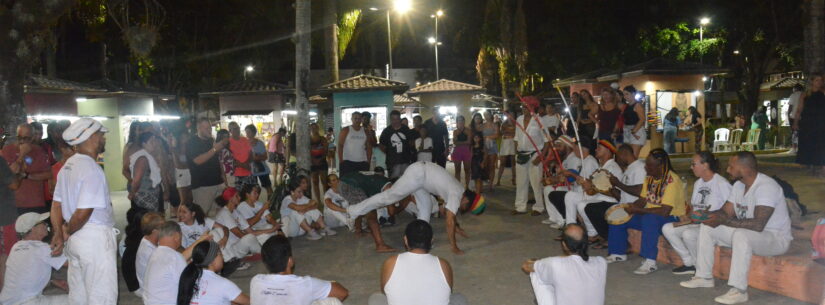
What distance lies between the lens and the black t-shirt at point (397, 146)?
11.5 metres

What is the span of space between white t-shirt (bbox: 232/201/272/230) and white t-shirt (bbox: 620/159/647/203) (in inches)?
171

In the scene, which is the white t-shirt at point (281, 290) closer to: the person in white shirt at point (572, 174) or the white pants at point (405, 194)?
the white pants at point (405, 194)

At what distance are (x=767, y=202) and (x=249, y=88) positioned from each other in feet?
61.6

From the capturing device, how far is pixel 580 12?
114 feet

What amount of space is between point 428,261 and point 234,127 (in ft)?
25.6

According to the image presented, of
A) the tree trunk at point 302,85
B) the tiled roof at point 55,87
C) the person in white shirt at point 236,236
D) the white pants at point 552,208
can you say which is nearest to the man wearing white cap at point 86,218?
the person in white shirt at point 236,236

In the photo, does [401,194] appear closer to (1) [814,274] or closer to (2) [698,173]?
(2) [698,173]

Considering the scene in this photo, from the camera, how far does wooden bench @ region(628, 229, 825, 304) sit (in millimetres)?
5762

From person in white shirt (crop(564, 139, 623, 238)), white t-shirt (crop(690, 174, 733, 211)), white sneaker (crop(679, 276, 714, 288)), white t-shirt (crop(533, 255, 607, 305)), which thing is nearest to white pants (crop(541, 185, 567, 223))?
person in white shirt (crop(564, 139, 623, 238))

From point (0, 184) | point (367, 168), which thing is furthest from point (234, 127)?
point (0, 184)

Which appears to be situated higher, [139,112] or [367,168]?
[139,112]

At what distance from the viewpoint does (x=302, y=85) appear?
38.0 ft

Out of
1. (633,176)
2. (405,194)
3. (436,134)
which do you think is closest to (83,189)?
(405,194)

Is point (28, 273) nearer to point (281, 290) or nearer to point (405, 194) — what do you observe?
point (281, 290)
